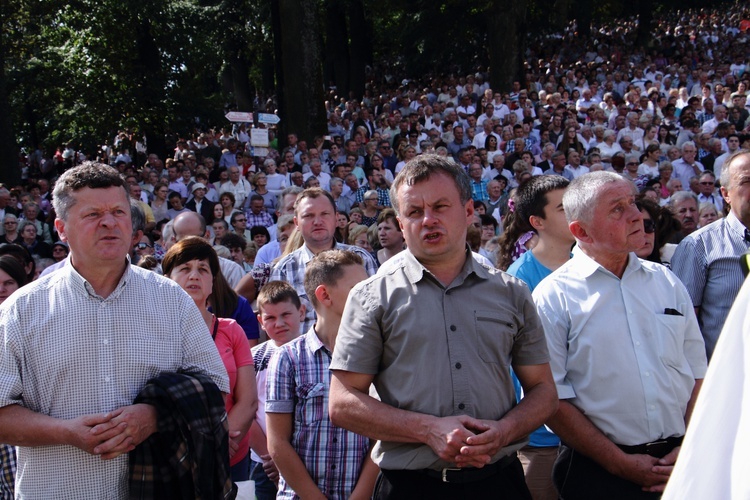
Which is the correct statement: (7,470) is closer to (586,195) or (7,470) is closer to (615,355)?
(615,355)

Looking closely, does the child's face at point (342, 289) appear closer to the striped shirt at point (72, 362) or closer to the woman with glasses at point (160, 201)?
the striped shirt at point (72, 362)

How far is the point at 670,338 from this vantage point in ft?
10.8

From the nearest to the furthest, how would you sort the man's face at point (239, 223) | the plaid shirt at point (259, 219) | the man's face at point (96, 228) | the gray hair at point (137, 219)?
1. the man's face at point (96, 228)
2. the gray hair at point (137, 219)
3. the man's face at point (239, 223)
4. the plaid shirt at point (259, 219)

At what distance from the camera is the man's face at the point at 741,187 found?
4.24m

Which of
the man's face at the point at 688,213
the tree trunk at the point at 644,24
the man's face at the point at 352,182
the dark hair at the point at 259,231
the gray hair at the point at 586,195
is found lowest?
the gray hair at the point at 586,195

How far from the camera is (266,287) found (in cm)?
478

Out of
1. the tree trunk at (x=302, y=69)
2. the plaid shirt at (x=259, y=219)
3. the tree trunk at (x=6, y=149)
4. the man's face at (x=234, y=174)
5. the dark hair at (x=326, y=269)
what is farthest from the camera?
the tree trunk at (x=302, y=69)

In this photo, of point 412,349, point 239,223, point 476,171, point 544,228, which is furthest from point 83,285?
point 476,171

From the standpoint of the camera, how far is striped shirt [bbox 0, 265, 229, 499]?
291 cm

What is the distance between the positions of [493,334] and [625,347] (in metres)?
0.78

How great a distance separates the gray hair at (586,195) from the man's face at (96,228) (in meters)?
1.89

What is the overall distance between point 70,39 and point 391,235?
17.0 meters

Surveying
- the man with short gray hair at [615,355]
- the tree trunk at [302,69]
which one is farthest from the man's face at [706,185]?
the man with short gray hair at [615,355]

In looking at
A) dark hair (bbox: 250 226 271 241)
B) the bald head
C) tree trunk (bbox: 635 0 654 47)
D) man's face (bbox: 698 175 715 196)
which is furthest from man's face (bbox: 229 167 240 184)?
tree trunk (bbox: 635 0 654 47)
